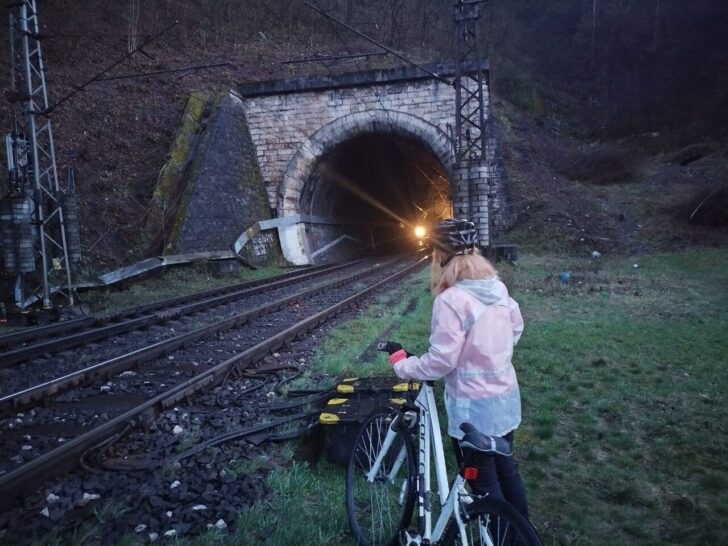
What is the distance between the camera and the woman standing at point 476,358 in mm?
2350

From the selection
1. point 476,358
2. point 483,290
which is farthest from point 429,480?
point 483,290

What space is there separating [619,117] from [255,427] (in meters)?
37.0

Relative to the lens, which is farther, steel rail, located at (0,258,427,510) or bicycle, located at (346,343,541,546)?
steel rail, located at (0,258,427,510)

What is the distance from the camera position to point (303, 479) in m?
3.57

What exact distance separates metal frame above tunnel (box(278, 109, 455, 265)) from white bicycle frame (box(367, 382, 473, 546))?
1746 centimetres

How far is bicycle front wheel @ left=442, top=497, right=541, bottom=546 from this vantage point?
6.21 feet

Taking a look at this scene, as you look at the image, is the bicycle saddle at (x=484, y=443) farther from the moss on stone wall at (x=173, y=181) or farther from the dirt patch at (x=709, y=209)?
the dirt patch at (x=709, y=209)

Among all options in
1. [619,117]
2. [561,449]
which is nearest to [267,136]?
[561,449]

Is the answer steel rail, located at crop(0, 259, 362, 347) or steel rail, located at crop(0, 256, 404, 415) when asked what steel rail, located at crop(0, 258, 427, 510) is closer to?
steel rail, located at crop(0, 256, 404, 415)

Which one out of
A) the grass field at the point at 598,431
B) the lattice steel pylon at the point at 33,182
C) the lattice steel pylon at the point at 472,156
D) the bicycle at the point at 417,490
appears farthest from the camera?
the lattice steel pylon at the point at 472,156

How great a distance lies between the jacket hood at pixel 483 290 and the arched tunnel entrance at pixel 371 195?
18.5 m

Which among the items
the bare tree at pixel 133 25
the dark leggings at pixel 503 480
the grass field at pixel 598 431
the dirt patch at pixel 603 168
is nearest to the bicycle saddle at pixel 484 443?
the dark leggings at pixel 503 480

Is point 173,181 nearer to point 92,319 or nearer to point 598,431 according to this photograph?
point 92,319

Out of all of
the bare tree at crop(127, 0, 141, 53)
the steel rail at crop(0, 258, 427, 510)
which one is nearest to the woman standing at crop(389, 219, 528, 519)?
the steel rail at crop(0, 258, 427, 510)
